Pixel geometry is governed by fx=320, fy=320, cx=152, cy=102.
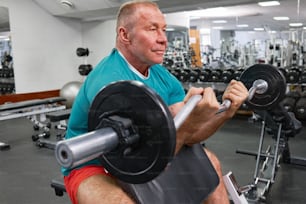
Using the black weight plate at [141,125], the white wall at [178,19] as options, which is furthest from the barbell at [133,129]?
the white wall at [178,19]

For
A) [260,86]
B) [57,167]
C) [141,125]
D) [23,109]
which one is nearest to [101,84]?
[141,125]

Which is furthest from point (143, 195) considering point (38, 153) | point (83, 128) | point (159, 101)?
point (38, 153)

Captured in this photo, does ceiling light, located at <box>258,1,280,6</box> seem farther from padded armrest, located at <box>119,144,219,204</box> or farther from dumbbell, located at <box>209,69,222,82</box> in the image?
padded armrest, located at <box>119,144,219,204</box>

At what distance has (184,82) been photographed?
214 inches

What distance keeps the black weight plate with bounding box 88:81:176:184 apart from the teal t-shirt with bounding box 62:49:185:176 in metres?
0.28

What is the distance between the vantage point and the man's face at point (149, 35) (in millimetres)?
1160

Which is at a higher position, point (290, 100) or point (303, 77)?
point (303, 77)

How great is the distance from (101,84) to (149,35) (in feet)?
0.89

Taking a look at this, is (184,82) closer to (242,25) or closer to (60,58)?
(242,25)

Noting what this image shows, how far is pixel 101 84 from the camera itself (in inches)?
40.6

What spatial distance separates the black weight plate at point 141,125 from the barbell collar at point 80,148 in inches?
3.1

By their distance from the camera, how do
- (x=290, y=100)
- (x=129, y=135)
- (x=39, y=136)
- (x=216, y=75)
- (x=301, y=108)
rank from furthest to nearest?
(x=216, y=75) → (x=290, y=100) → (x=301, y=108) → (x=39, y=136) → (x=129, y=135)

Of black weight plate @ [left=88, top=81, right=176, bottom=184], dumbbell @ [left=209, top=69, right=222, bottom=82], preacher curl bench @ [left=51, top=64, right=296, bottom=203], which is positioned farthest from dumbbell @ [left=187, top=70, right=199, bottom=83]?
black weight plate @ [left=88, top=81, right=176, bottom=184]

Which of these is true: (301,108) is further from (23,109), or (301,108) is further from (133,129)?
(133,129)
